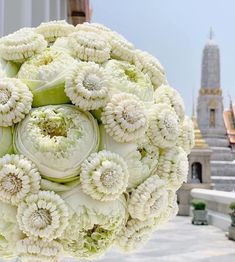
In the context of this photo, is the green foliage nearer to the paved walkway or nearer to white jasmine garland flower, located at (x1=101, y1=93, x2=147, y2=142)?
the paved walkway

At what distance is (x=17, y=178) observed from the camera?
134cm

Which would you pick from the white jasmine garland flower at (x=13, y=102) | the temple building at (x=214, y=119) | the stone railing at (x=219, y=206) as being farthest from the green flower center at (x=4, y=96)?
the temple building at (x=214, y=119)

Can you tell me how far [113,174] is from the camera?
1332mm

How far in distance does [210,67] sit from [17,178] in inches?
1011

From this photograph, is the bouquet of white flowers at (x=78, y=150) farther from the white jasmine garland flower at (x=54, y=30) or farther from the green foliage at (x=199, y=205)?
the green foliage at (x=199, y=205)

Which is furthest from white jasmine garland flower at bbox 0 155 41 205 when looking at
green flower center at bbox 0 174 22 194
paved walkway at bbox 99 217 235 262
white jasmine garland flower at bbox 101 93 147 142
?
paved walkway at bbox 99 217 235 262

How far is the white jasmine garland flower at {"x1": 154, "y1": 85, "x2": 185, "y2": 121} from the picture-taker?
1568 millimetres

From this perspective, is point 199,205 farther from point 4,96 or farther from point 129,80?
point 4,96

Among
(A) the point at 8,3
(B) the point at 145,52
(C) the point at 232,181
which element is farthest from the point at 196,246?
(C) the point at 232,181

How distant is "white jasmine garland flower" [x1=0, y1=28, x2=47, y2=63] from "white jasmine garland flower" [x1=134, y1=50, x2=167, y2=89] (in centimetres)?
28

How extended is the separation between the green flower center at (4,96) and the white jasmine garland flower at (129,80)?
0.27 meters

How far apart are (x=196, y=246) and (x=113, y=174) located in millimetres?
10062

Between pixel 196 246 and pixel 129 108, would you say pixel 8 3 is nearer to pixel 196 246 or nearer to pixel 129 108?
pixel 129 108

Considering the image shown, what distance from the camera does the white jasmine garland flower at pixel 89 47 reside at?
1.50 meters
